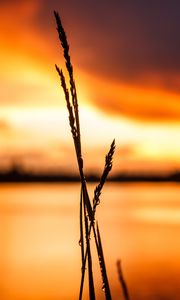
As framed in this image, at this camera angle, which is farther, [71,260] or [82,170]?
[71,260]

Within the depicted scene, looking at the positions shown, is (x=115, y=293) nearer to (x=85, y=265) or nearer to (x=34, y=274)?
(x=34, y=274)

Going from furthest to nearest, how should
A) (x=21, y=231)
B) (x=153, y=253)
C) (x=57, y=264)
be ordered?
1. (x=21, y=231)
2. (x=153, y=253)
3. (x=57, y=264)

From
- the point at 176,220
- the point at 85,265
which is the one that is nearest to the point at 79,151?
the point at 85,265

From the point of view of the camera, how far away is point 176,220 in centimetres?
9875

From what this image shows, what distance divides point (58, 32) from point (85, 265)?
58 centimetres

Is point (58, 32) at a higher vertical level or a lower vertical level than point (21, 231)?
lower

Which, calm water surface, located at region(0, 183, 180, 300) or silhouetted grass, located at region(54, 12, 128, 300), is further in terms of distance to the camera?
calm water surface, located at region(0, 183, 180, 300)

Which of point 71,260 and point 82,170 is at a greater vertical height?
point 71,260

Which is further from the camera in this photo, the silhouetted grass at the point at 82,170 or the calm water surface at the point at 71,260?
the calm water surface at the point at 71,260

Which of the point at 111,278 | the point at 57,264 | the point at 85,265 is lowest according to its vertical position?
the point at 85,265

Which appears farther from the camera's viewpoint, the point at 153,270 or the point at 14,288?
the point at 153,270

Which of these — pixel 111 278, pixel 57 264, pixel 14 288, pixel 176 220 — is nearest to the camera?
pixel 14 288

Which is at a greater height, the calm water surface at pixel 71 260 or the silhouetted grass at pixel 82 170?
the calm water surface at pixel 71 260

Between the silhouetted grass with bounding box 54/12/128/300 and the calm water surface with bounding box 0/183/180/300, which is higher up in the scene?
the calm water surface with bounding box 0/183/180/300
